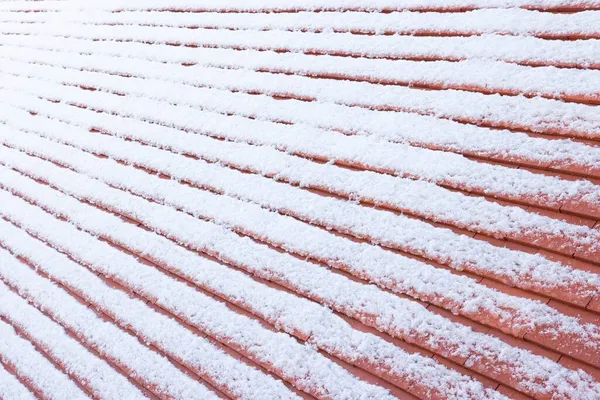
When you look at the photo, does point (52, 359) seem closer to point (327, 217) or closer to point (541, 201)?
point (327, 217)

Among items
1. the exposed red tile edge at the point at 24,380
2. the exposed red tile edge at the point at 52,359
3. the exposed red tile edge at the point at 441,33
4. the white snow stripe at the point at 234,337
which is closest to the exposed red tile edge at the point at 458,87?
the exposed red tile edge at the point at 441,33

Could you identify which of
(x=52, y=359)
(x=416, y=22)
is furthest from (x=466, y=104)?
(x=52, y=359)

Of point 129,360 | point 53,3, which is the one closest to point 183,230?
point 129,360

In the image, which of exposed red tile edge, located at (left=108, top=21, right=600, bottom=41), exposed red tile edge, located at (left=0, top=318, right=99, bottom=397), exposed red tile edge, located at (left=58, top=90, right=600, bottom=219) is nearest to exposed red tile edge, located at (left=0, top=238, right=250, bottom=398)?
exposed red tile edge, located at (left=0, top=318, right=99, bottom=397)

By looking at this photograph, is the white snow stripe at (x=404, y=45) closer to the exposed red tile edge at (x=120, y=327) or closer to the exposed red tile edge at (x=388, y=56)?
the exposed red tile edge at (x=388, y=56)

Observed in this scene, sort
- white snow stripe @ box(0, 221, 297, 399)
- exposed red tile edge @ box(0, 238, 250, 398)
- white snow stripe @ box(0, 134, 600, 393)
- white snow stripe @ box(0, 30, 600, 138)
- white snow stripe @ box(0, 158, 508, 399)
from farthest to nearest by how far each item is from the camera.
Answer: exposed red tile edge @ box(0, 238, 250, 398) < white snow stripe @ box(0, 221, 297, 399) < white snow stripe @ box(0, 30, 600, 138) < white snow stripe @ box(0, 158, 508, 399) < white snow stripe @ box(0, 134, 600, 393)

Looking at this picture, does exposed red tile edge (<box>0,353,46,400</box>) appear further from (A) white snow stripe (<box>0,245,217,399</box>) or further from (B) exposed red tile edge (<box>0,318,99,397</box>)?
(A) white snow stripe (<box>0,245,217,399</box>)

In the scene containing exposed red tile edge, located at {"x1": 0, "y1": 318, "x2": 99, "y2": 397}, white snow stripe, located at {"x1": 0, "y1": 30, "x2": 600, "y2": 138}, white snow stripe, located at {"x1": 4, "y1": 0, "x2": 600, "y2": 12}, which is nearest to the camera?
white snow stripe, located at {"x1": 0, "y1": 30, "x2": 600, "y2": 138}
